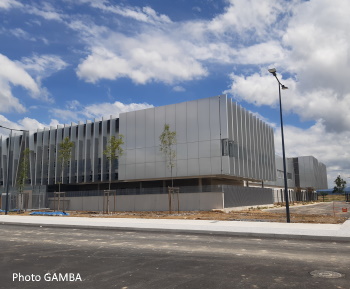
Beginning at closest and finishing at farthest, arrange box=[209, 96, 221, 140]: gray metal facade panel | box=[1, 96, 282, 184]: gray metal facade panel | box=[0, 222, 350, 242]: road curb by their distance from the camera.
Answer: box=[0, 222, 350, 242]: road curb < box=[209, 96, 221, 140]: gray metal facade panel < box=[1, 96, 282, 184]: gray metal facade panel

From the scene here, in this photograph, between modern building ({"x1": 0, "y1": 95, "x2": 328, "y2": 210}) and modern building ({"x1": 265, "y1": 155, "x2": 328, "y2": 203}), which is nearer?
modern building ({"x1": 0, "y1": 95, "x2": 328, "y2": 210})

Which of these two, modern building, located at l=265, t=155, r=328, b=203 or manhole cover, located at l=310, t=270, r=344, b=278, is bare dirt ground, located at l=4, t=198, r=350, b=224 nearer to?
manhole cover, located at l=310, t=270, r=344, b=278

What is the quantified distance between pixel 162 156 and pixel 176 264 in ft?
99.6

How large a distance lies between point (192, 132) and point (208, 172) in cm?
502

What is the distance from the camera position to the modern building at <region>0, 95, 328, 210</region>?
117 feet

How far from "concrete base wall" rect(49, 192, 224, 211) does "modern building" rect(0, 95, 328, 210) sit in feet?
0.49

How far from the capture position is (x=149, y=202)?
36.8 metres

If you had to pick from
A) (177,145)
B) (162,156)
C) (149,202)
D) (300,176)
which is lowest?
(149,202)

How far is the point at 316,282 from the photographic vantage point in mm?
6457

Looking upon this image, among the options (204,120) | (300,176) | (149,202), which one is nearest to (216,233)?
(149,202)

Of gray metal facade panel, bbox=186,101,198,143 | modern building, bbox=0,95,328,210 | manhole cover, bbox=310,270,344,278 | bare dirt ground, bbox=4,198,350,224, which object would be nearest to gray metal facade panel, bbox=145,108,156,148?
modern building, bbox=0,95,328,210

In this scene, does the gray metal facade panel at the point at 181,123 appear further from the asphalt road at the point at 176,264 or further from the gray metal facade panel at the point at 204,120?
the asphalt road at the point at 176,264

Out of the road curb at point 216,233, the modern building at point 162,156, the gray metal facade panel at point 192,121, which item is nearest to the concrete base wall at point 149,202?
the modern building at point 162,156

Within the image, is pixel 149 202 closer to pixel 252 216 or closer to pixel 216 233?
pixel 252 216
